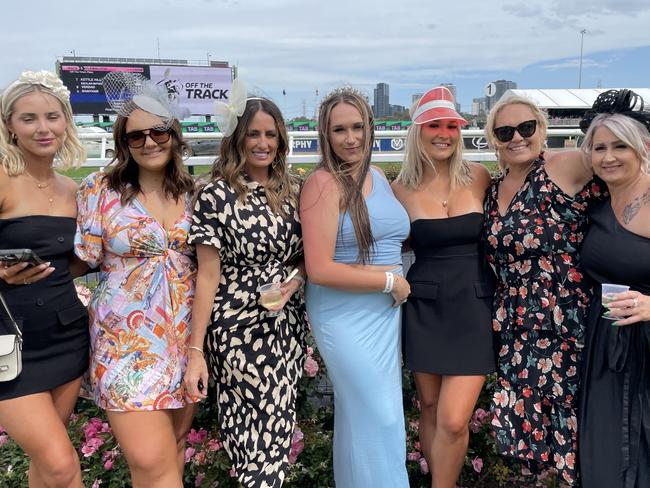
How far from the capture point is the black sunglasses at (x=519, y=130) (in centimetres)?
285

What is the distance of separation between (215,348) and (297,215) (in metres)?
0.75

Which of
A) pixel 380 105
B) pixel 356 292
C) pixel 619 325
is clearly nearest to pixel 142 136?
pixel 356 292

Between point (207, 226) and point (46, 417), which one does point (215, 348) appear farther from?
point (46, 417)

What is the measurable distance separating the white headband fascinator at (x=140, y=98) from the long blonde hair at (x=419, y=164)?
127 cm

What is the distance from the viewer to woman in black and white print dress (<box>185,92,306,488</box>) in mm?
2508

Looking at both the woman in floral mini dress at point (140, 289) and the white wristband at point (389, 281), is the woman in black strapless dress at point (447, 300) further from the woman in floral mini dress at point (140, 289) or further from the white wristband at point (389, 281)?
the woman in floral mini dress at point (140, 289)

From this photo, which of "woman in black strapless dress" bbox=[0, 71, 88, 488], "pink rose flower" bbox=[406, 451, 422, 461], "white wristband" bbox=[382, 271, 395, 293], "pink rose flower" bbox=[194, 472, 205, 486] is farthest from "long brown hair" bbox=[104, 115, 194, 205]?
"pink rose flower" bbox=[406, 451, 422, 461]

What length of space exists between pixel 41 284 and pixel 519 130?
2484 mm

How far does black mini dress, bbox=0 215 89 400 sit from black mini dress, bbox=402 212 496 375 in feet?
5.60

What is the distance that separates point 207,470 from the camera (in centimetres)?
314

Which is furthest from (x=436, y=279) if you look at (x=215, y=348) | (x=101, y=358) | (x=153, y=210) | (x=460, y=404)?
(x=101, y=358)

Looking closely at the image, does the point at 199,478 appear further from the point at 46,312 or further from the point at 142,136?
the point at 142,136

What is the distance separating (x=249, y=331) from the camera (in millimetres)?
2578

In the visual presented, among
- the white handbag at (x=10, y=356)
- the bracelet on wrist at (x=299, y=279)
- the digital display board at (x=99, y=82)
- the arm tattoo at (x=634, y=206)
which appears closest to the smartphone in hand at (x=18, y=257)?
the white handbag at (x=10, y=356)
